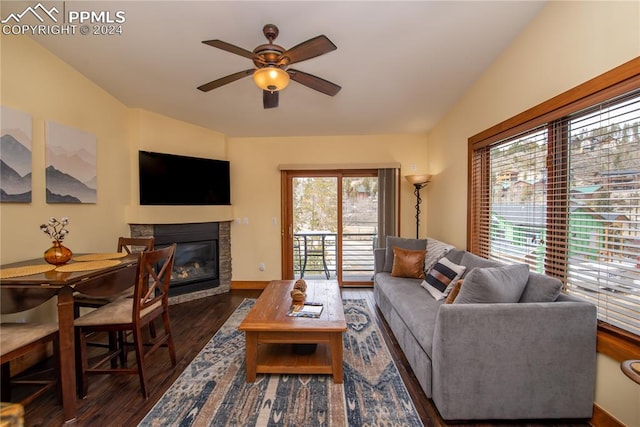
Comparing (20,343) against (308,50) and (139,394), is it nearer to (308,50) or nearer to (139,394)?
(139,394)

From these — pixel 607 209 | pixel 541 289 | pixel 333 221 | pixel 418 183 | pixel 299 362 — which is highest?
pixel 418 183

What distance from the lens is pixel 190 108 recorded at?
3373mm

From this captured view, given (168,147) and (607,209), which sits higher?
(168,147)

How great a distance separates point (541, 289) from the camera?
176 cm

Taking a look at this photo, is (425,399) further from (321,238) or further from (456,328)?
(321,238)

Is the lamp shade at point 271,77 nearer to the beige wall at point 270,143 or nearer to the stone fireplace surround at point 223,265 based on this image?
the beige wall at point 270,143

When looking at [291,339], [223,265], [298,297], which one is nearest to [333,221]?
[223,265]

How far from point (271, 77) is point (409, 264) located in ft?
8.28

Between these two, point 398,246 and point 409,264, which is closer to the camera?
point 409,264

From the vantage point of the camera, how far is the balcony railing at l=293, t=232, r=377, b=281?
449cm

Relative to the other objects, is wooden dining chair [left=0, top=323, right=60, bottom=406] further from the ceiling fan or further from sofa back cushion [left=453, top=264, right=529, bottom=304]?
sofa back cushion [left=453, top=264, right=529, bottom=304]

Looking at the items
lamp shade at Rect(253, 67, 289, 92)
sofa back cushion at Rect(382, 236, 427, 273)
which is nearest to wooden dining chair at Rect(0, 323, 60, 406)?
lamp shade at Rect(253, 67, 289, 92)

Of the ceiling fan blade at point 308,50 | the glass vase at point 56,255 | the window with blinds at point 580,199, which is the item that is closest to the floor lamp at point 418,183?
the window with blinds at point 580,199

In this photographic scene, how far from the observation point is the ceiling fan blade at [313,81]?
1983 millimetres
